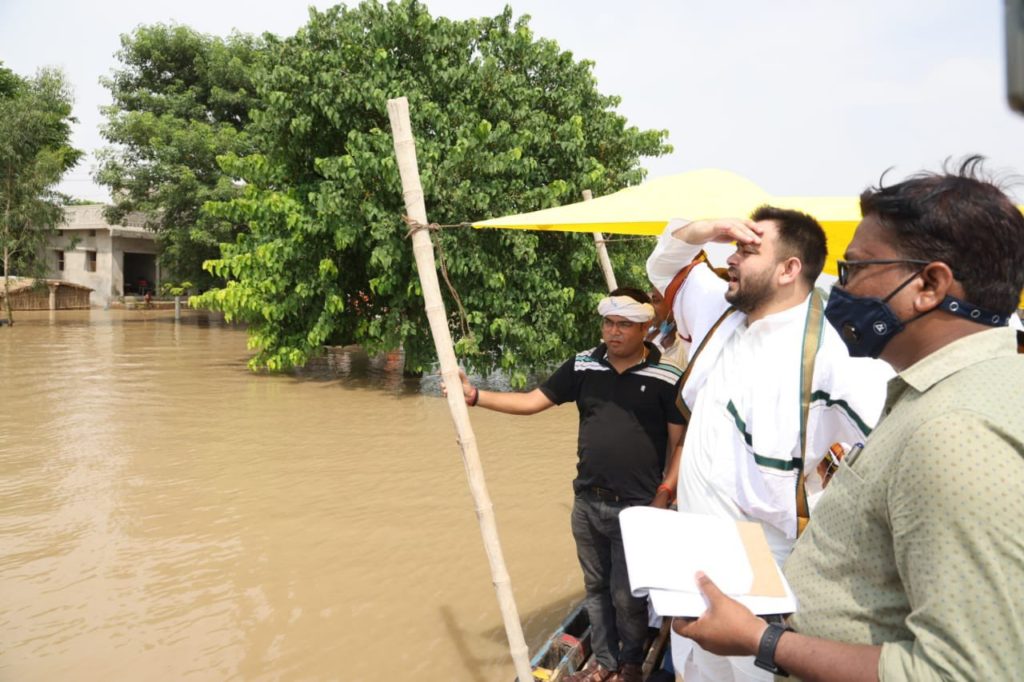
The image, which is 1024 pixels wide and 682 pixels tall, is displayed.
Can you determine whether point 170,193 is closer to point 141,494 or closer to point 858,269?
point 141,494

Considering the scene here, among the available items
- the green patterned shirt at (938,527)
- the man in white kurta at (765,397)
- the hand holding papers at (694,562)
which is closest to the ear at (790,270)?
the man in white kurta at (765,397)

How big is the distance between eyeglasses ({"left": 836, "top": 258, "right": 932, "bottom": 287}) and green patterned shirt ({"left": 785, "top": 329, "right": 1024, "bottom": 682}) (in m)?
0.17

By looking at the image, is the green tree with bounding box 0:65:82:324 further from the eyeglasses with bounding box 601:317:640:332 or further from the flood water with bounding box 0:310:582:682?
the eyeglasses with bounding box 601:317:640:332

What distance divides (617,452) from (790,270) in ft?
4.00

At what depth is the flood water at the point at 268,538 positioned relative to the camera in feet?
14.1

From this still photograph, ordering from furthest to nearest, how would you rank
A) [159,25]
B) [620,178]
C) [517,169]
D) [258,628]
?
[159,25] → [620,178] → [517,169] → [258,628]

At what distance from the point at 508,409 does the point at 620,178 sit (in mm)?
9822

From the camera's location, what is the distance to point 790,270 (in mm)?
2336

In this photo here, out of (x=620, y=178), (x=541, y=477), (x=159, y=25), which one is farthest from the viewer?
(x=159, y=25)

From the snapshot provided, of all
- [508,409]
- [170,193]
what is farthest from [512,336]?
[170,193]

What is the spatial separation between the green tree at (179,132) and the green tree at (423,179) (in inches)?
446

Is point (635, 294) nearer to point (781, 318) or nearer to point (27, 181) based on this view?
point (781, 318)

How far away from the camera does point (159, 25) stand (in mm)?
25500

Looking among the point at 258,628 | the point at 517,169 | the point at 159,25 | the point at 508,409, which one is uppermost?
the point at 159,25
